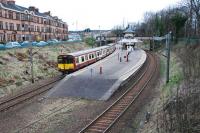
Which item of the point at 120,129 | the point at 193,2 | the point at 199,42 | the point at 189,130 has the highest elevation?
the point at 193,2

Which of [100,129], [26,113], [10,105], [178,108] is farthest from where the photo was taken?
[10,105]

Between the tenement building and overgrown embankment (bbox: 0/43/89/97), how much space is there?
63.2 ft

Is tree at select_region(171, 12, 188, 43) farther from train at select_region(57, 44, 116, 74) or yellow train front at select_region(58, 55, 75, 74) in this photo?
yellow train front at select_region(58, 55, 75, 74)

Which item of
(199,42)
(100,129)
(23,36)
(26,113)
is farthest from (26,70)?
(23,36)

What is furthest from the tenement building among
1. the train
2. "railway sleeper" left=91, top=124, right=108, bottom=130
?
"railway sleeper" left=91, top=124, right=108, bottom=130

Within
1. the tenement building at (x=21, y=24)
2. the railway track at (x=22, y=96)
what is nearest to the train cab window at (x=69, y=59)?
the railway track at (x=22, y=96)

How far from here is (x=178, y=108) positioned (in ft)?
46.6

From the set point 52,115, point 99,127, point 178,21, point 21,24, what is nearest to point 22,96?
point 52,115

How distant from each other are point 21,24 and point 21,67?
4038 cm

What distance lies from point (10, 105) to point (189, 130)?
15.2 meters

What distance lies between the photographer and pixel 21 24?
7250 centimetres

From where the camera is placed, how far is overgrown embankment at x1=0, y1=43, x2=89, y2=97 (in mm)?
29709

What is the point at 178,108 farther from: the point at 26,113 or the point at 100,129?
the point at 26,113

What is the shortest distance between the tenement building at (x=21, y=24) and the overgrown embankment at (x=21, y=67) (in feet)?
63.2
